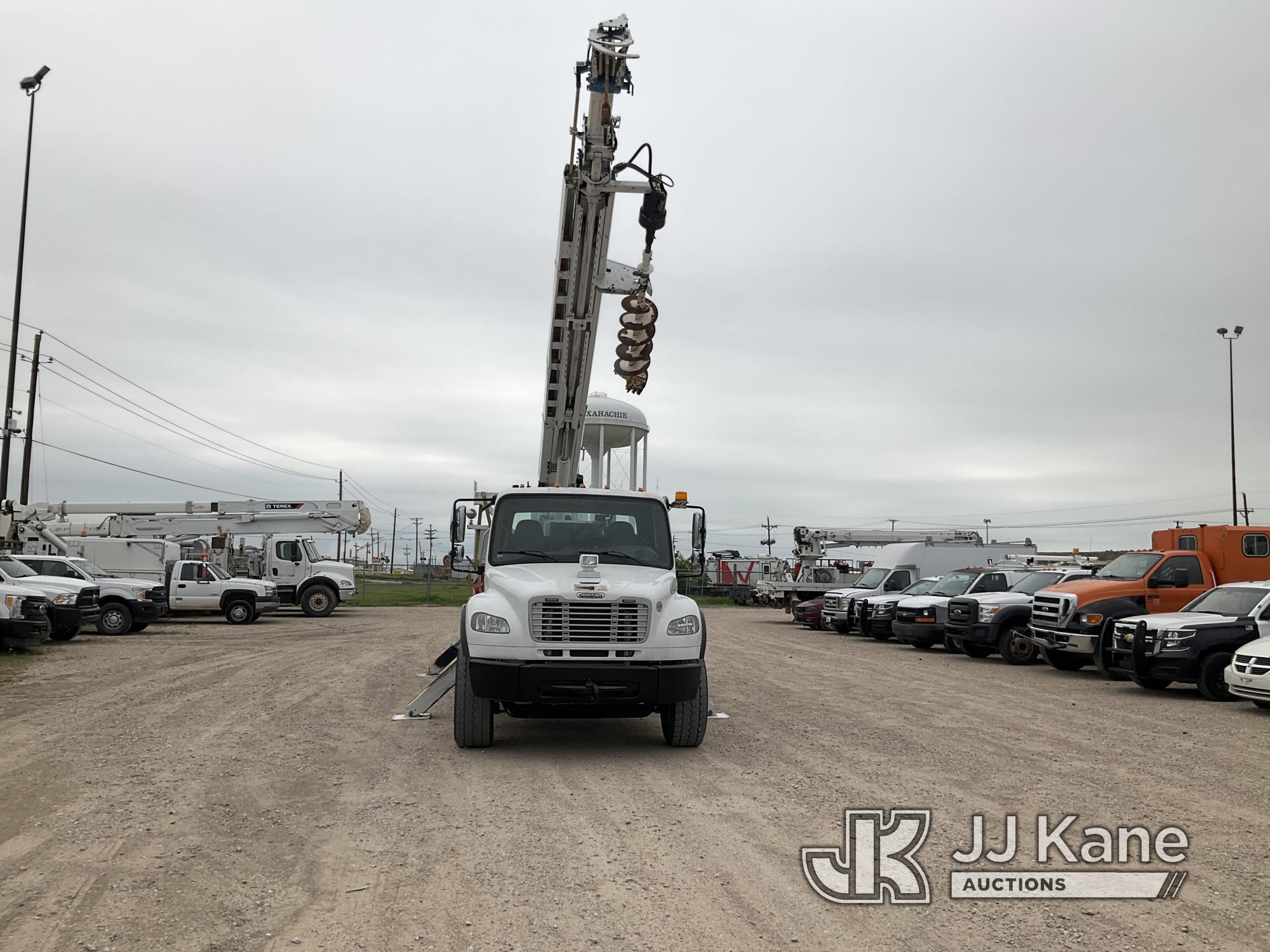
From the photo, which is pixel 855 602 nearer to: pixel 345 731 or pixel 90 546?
pixel 345 731

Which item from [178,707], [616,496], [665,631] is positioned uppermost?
[616,496]

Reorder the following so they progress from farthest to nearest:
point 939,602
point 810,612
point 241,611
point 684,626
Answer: point 810,612 < point 241,611 < point 939,602 < point 684,626

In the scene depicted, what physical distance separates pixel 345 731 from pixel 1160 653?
10.5 meters

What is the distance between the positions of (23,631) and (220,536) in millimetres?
15770

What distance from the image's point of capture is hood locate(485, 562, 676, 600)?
8.73 metres

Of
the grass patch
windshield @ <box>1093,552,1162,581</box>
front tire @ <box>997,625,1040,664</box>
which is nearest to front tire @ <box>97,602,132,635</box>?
the grass patch

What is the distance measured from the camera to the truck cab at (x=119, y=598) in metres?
23.0

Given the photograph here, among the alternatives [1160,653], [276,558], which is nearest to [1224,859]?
[1160,653]

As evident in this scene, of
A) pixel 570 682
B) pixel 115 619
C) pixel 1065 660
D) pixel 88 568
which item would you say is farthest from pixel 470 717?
pixel 88 568

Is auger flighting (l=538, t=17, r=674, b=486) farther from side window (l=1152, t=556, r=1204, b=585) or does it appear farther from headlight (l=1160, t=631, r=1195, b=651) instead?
side window (l=1152, t=556, r=1204, b=585)

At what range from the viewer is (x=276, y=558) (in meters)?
34.2

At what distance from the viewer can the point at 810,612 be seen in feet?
99.8

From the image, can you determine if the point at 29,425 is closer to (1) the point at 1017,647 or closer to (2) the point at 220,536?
(2) the point at 220,536

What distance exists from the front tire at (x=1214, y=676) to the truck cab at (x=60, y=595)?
18.8 metres
